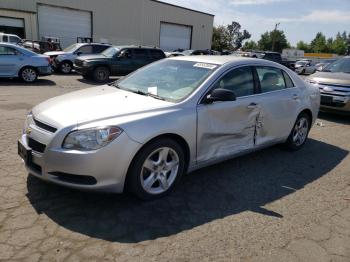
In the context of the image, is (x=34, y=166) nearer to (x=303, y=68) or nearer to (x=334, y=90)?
(x=334, y=90)

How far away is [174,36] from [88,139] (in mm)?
37556

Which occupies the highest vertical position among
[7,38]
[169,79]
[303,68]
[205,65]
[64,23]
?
[64,23]

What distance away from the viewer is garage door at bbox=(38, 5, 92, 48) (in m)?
29.5

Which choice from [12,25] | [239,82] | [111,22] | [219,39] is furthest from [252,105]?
[219,39]

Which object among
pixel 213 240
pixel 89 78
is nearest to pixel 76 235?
pixel 213 240

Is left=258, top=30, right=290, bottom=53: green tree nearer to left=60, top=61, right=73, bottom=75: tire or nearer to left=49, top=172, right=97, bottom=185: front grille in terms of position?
left=60, top=61, right=73, bottom=75: tire

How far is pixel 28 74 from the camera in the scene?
13.2 m

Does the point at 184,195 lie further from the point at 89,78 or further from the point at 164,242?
the point at 89,78

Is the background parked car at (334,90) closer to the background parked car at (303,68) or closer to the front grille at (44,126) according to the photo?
the front grille at (44,126)

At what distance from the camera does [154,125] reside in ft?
11.9

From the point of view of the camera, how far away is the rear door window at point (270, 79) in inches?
202

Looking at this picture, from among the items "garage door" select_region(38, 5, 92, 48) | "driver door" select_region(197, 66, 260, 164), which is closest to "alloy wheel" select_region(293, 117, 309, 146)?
"driver door" select_region(197, 66, 260, 164)

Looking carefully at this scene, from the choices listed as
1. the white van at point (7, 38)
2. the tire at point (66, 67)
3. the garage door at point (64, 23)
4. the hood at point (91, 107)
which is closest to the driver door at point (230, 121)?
the hood at point (91, 107)

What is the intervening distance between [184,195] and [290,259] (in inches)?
55.8
